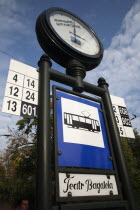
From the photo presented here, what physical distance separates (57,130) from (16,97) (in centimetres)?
51

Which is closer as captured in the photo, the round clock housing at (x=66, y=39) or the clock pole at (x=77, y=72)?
the clock pole at (x=77, y=72)

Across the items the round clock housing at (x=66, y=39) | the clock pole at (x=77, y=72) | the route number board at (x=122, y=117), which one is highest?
the round clock housing at (x=66, y=39)

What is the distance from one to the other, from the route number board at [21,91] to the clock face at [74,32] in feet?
2.09

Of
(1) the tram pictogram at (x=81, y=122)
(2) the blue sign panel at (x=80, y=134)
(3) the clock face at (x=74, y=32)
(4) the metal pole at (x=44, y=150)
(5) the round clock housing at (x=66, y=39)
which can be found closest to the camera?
(4) the metal pole at (x=44, y=150)

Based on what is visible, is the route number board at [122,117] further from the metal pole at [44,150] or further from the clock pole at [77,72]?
the metal pole at [44,150]

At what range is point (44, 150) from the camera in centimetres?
104

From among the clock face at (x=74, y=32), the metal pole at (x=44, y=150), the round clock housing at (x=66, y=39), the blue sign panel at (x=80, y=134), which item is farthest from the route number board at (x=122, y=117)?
the metal pole at (x=44, y=150)

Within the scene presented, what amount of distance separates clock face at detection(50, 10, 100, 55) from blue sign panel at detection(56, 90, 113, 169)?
79 centimetres

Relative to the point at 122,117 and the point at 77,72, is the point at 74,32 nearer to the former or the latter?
the point at 77,72

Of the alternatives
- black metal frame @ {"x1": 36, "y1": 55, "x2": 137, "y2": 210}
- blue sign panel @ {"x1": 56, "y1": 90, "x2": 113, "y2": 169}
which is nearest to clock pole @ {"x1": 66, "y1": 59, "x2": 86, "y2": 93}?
black metal frame @ {"x1": 36, "y1": 55, "x2": 137, "y2": 210}

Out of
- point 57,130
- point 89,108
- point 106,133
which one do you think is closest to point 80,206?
point 57,130

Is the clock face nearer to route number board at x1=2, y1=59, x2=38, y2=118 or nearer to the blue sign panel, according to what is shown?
route number board at x1=2, y1=59, x2=38, y2=118

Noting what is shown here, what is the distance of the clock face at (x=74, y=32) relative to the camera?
6.17 ft

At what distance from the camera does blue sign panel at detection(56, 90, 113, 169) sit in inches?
45.6
